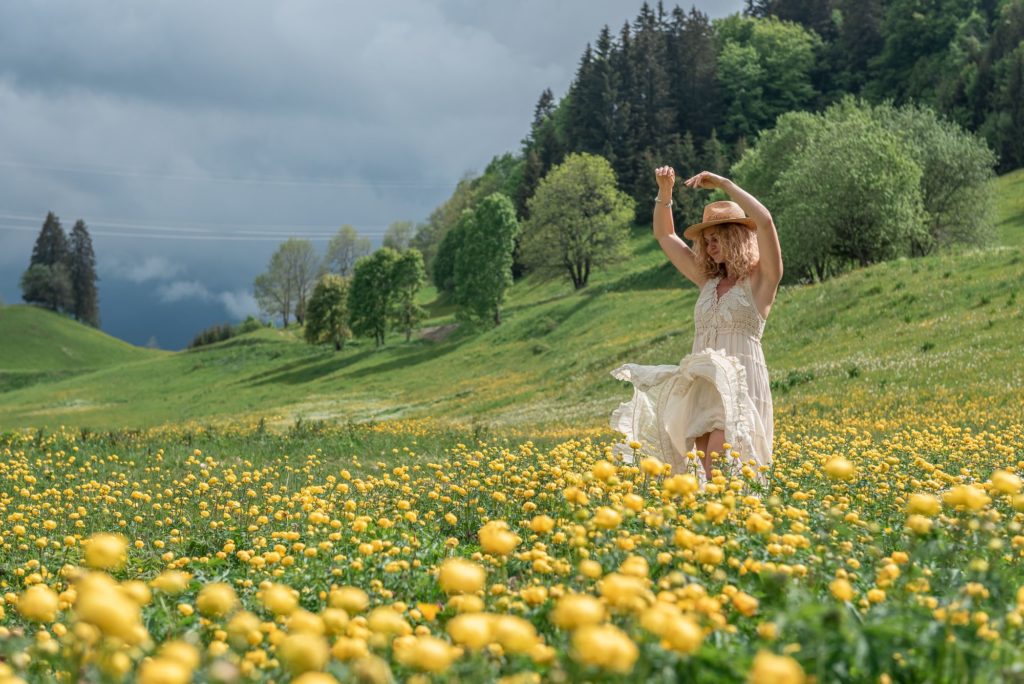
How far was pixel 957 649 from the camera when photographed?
260 centimetres

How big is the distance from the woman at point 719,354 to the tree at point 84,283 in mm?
151199

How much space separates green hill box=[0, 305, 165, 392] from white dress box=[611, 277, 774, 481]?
325ft

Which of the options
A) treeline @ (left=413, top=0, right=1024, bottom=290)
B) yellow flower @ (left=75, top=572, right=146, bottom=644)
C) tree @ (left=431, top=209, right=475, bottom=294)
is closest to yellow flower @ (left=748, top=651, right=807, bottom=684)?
yellow flower @ (left=75, top=572, right=146, bottom=644)

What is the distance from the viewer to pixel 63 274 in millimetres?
140375

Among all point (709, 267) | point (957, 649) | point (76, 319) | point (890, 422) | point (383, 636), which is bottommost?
point (890, 422)

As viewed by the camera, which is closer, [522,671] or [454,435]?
[522,671]

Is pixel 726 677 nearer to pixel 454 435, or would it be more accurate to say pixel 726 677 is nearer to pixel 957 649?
pixel 957 649

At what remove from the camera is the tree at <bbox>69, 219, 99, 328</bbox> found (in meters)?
142

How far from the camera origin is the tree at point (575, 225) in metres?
69.5

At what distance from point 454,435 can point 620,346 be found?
70.0ft

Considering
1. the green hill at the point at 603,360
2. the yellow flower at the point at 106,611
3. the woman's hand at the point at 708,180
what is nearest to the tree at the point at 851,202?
the green hill at the point at 603,360

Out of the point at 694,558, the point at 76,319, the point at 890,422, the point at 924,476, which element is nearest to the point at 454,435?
the point at 890,422

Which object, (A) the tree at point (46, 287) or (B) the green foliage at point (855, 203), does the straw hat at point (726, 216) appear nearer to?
(B) the green foliage at point (855, 203)

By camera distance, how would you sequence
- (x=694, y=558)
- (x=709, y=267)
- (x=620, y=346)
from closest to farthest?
(x=694, y=558)
(x=709, y=267)
(x=620, y=346)
